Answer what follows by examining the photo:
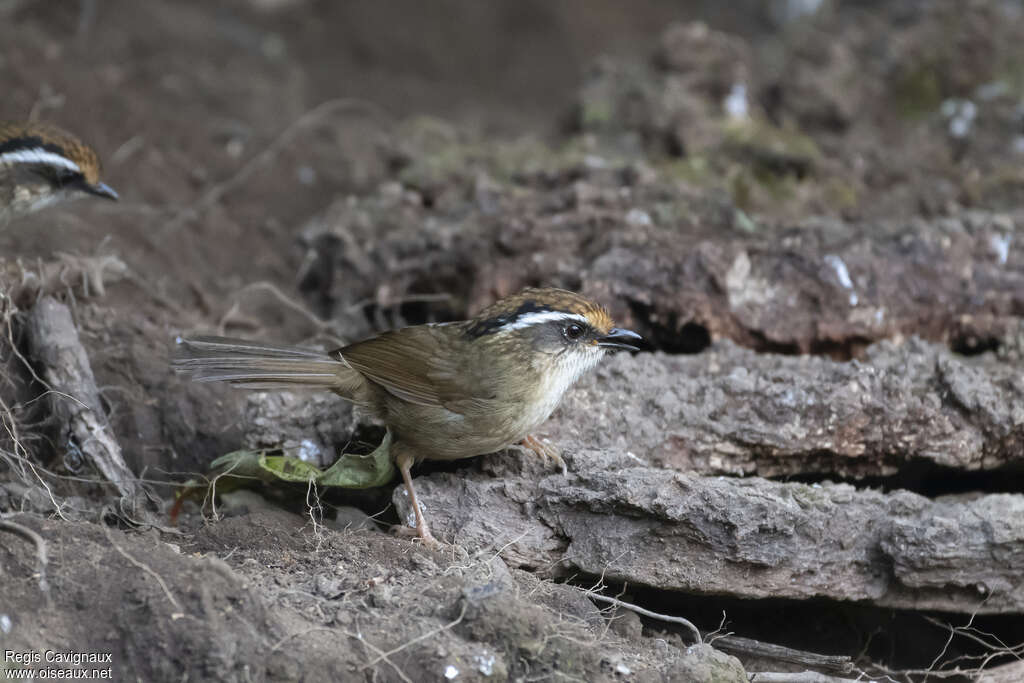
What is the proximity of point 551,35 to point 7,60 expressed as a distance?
671 cm

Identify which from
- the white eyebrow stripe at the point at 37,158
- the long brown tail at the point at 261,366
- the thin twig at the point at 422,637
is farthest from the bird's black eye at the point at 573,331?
the white eyebrow stripe at the point at 37,158

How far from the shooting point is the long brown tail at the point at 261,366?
4.46 metres

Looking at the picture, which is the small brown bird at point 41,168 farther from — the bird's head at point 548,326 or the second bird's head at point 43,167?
the bird's head at point 548,326

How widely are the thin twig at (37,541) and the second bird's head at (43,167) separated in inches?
91.9

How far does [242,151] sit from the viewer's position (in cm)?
820

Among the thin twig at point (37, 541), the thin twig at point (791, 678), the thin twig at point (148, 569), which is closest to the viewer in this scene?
the thin twig at point (148, 569)

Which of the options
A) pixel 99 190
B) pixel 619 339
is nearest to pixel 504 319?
pixel 619 339

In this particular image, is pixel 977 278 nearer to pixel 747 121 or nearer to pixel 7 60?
pixel 747 121

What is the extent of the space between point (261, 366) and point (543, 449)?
Answer: 51.6 inches

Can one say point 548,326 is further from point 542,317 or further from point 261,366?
point 261,366

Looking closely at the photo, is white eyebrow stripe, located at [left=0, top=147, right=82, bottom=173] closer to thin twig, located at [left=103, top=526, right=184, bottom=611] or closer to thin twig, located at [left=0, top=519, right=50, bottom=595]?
thin twig, located at [left=0, top=519, right=50, bottom=595]

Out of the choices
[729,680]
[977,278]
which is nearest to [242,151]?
[977,278]

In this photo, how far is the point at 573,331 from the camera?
4.50m

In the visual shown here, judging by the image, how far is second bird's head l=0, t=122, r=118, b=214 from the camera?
518 cm
